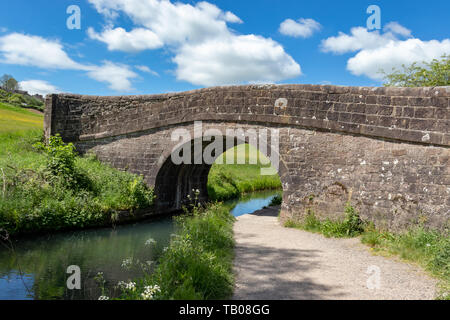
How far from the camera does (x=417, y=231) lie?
620 centimetres

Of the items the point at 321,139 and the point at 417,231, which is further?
the point at 321,139

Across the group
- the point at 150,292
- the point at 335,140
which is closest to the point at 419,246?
the point at 335,140

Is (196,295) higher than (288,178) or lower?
lower

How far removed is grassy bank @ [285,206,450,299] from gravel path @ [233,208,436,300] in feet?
0.58

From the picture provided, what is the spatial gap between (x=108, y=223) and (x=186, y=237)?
4315 millimetres

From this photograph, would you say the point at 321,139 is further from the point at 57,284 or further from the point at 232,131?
the point at 57,284

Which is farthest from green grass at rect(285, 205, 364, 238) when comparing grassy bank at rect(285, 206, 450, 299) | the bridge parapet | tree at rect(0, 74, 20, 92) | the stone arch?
tree at rect(0, 74, 20, 92)

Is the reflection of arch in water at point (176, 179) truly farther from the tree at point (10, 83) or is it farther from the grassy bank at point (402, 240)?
the tree at point (10, 83)

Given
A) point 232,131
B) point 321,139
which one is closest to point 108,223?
point 232,131

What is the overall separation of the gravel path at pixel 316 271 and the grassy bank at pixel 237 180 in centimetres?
834

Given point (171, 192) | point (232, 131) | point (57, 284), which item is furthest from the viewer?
point (171, 192)

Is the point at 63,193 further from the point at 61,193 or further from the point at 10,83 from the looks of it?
the point at 10,83
